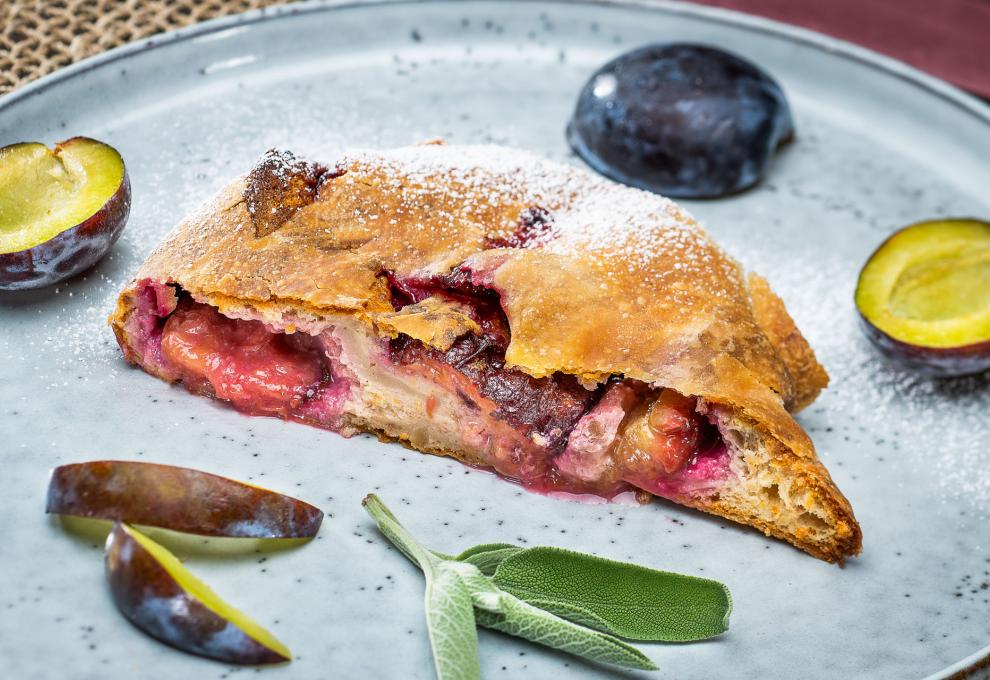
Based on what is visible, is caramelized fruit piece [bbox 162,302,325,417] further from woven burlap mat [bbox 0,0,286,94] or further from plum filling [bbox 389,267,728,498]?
woven burlap mat [bbox 0,0,286,94]

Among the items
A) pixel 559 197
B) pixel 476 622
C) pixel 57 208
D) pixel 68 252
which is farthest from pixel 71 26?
pixel 476 622

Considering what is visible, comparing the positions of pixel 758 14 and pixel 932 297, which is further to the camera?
pixel 758 14

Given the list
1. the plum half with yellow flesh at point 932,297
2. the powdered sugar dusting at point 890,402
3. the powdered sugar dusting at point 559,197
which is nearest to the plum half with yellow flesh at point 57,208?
the powdered sugar dusting at point 559,197

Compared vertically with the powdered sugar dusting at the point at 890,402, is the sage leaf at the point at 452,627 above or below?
above

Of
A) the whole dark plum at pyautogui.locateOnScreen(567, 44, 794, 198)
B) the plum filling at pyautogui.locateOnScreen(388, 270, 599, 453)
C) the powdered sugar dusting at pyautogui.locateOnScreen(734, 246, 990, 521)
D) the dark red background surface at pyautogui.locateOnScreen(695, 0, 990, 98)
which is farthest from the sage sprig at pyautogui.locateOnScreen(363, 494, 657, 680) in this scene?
the dark red background surface at pyautogui.locateOnScreen(695, 0, 990, 98)

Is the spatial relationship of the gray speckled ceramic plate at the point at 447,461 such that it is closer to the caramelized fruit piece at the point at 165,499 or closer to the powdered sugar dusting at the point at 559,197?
the caramelized fruit piece at the point at 165,499

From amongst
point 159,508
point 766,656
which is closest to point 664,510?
point 766,656

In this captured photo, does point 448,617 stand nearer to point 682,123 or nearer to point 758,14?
point 682,123
